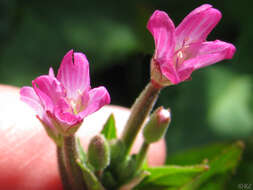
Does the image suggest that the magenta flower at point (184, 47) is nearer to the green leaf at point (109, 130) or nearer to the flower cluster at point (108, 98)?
the flower cluster at point (108, 98)

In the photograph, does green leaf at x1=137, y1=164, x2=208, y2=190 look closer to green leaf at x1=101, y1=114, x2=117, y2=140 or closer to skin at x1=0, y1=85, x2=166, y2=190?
green leaf at x1=101, y1=114, x2=117, y2=140

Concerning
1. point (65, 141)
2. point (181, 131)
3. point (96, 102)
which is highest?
point (96, 102)

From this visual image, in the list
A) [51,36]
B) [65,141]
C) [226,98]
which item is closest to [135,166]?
[65,141]

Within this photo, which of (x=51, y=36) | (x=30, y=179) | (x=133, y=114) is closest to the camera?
(x=133, y=114)

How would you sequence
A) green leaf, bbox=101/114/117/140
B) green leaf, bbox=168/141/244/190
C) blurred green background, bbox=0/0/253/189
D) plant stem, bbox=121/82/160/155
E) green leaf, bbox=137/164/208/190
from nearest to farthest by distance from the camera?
plant stem, bbox=121/82/160/155 → green leaf, bbox=137/164/208/190 → green leaf, bbox=101/114/117/140 → green leaf, bbox=168/141/244/190 → blurred green background, bbox=0/0/253/189

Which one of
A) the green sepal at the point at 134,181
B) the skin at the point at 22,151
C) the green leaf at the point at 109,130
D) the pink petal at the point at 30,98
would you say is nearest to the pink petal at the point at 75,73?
the pink petal at the point at 30,98

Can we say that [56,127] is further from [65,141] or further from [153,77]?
[153,77]

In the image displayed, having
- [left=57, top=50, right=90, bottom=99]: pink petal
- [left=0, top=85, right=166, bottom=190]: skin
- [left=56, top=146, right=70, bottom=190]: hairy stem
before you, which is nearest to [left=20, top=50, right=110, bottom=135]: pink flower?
[left=57, top=50, right=90, bottom=99]: pink petal
